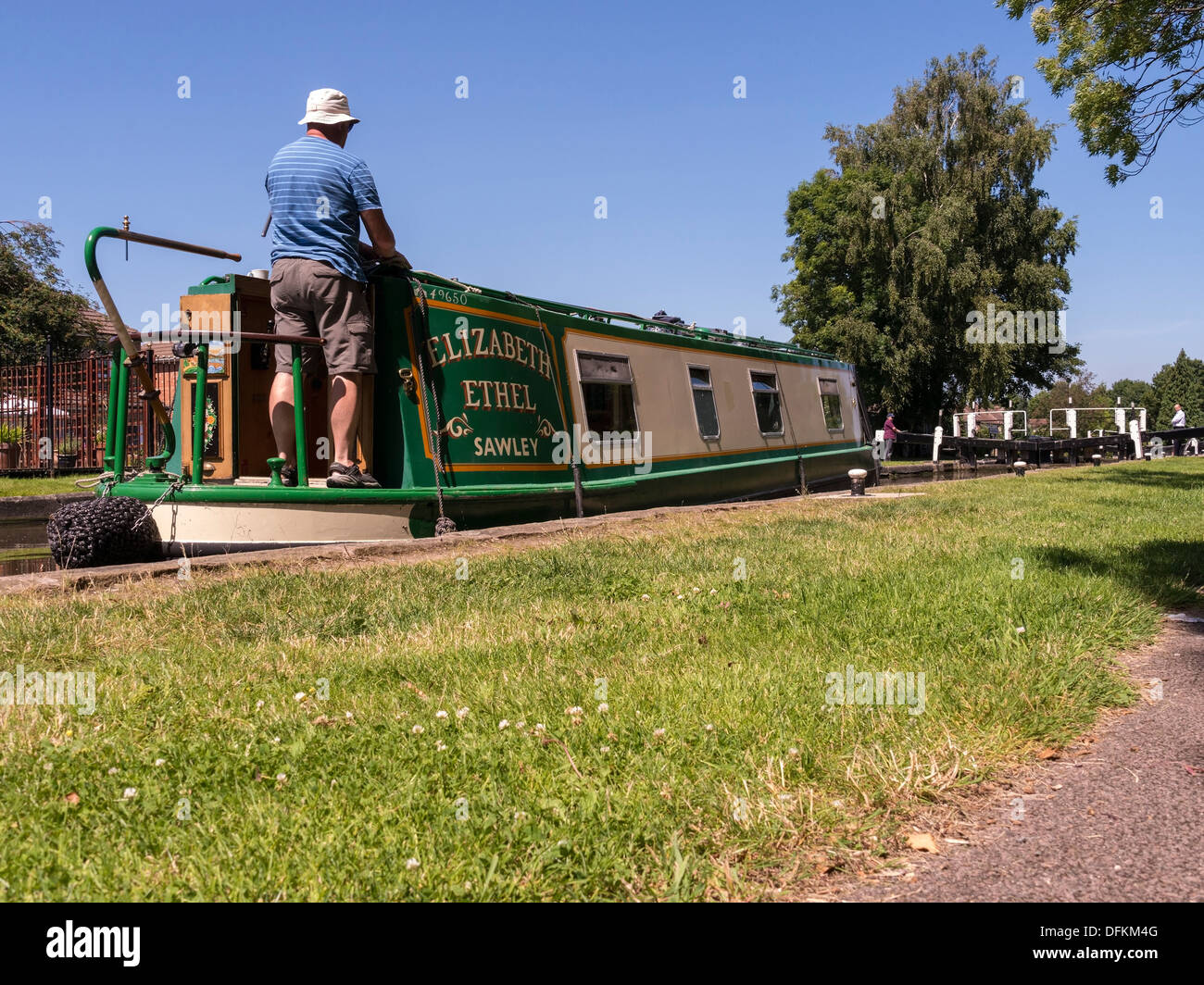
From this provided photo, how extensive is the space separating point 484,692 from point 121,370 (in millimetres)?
4586

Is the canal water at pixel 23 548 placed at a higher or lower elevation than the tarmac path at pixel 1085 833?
higher

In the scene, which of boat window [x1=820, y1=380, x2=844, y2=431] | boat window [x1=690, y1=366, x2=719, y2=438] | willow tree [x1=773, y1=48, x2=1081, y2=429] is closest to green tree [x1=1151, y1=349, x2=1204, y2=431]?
willow tree [x1=773, y1=48, x2=1081, y2=429]

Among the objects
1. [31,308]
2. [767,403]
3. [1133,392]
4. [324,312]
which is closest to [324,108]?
[324,312]

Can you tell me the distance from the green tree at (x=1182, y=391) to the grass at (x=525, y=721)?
368 feet

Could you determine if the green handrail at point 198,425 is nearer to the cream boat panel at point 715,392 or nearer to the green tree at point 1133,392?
the cream boat panel at point 715,392

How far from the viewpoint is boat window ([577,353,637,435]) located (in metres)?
9.25

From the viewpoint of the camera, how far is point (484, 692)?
3.04 metres

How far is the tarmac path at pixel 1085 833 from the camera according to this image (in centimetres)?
196

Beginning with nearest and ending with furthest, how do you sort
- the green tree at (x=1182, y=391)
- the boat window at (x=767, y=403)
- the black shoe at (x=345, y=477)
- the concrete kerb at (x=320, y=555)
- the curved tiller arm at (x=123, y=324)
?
1. the concrete kerb at (x=320, y=555)
2. the curved tiller arm at (x=123, y=324)
3. the black shoe at (x=345, y=477)
4. the boat window at (x=767, y=403)
5. the green tree at (x=1182, y=391)

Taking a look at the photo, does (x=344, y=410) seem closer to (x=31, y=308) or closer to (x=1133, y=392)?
(x=31, y=308)

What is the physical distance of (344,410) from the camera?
6.54 meters

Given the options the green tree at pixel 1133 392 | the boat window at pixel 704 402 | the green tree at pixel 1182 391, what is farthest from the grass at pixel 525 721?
the green tree at pixel 1133 392

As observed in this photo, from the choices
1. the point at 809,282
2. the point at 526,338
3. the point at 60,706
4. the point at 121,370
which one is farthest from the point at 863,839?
the point at 809,282
